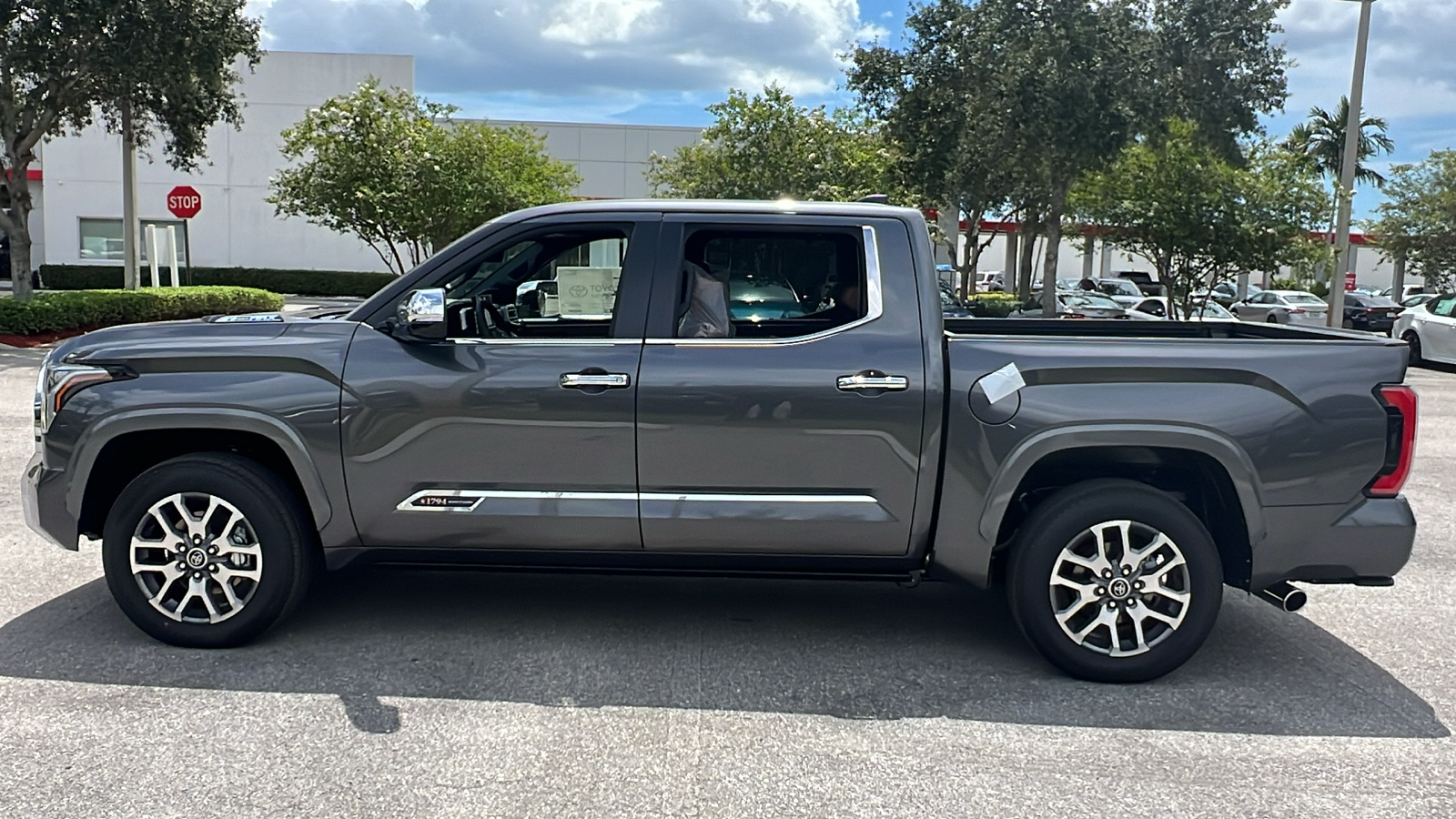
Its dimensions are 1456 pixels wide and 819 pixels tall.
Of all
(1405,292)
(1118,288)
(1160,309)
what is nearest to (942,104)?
A: (1160,309)

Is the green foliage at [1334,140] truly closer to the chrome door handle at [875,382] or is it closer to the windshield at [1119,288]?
the windshield at [1119,288]

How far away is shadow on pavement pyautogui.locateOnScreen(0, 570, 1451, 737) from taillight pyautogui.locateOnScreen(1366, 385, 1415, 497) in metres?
0.91

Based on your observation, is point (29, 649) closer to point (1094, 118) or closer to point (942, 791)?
point (942, 791)

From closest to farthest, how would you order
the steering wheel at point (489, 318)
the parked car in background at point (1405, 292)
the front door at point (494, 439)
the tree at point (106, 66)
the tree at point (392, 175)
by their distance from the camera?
the front door at point (494, 439) < the steering wheel at point (489, 318) < the tree at point (106, 66) < the tree at point (392, 175) < the parked car in background at point (1405, 292)

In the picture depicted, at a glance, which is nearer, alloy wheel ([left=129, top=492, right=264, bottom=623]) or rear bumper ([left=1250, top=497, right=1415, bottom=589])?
rear bumper ([left=1250, top=497, right=1415, bottom=589])

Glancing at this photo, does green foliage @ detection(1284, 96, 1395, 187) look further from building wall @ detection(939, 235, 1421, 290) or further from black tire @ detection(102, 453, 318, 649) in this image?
black tire @ detection(102, 453, 318, 649)

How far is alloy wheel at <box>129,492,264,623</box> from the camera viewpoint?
4.91 metres

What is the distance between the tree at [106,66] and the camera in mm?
18516

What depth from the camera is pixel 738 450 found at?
15.8 feet

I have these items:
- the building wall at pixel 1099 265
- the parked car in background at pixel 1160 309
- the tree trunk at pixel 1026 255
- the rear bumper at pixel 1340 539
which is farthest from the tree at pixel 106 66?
the building wall at pixel 1099 265

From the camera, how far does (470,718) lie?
438cm

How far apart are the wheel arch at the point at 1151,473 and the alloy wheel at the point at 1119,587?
30 centimetres

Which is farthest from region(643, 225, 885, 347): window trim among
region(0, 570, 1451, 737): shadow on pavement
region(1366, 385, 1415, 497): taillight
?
region(1366, 385, 1415, 497): taillight

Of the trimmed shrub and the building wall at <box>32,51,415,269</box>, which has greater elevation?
the building wall at <box>32,51,415,269</box>
